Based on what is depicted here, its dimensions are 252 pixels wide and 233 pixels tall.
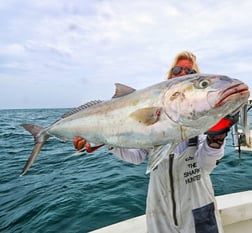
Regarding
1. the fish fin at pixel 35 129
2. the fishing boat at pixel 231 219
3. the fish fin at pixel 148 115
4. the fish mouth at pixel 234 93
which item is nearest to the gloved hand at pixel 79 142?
the fish fin at pixel 35 129

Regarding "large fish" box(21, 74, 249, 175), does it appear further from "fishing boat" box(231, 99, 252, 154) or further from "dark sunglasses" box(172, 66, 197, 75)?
"fishing boat" box(231, 99, 252, 154)

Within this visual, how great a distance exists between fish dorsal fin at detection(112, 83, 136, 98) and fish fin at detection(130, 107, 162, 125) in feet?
1.18

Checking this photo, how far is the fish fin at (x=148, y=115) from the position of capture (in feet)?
6.20

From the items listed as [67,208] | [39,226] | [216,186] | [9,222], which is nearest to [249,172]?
[216,186]

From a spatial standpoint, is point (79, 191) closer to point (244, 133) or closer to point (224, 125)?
point (224, 125)

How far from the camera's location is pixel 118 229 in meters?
3.70

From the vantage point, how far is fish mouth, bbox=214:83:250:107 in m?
1.71

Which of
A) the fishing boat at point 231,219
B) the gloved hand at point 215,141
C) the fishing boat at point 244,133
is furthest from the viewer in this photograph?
the fishing boat at point 244,133

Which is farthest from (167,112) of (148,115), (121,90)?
(121,90)

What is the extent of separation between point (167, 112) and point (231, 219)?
2.85 meters

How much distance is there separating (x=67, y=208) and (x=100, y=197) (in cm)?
87

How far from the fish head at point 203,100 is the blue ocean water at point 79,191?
13.7 feet

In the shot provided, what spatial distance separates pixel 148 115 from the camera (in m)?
1.92

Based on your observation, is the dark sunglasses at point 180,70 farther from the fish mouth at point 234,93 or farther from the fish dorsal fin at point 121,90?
the fish mouth at point 234,93
